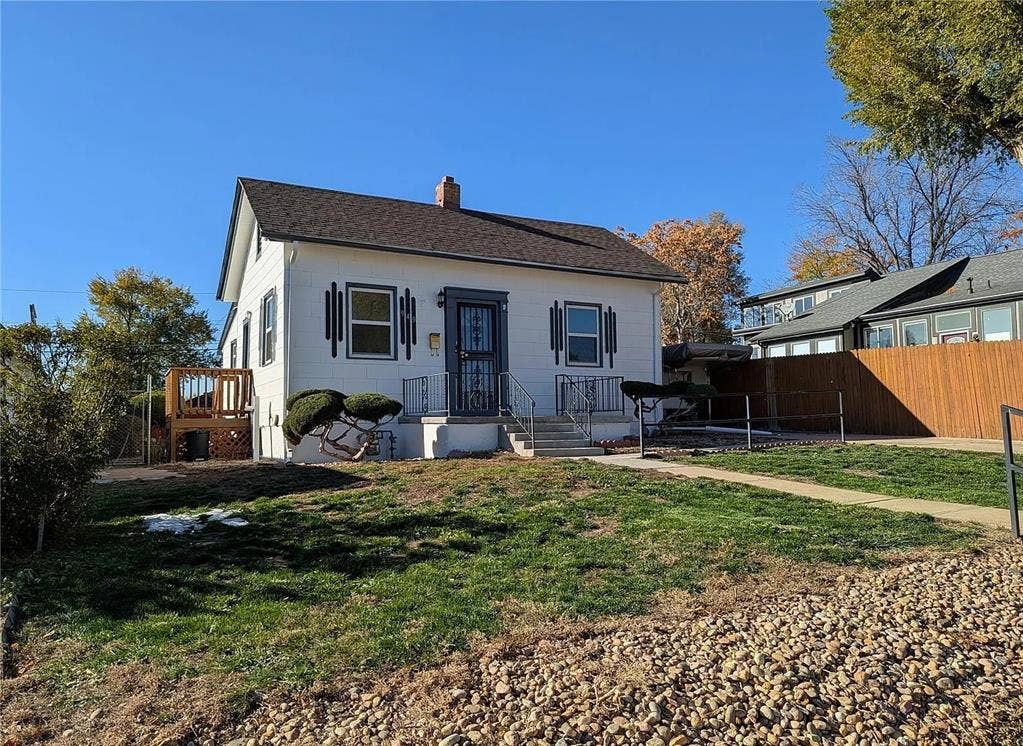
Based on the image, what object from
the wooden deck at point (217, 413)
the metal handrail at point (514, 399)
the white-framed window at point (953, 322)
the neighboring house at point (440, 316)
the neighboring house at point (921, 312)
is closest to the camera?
the neighboring house at point (440, 316)

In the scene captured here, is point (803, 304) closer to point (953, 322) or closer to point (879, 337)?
point (879, 337)

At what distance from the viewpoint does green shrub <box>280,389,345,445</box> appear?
397 inches

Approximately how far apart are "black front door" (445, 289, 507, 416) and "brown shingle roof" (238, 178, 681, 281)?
0.96 metres

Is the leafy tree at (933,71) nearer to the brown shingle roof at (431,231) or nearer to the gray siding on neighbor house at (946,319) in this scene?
the brown shingle roof at (431,231)

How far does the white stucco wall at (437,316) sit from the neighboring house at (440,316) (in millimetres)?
27

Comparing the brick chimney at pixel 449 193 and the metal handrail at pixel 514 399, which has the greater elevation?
the brick chimney at pixel 449 193

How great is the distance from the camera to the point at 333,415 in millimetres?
10391

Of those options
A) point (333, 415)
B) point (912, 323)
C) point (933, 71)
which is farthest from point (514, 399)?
point (912, 323)

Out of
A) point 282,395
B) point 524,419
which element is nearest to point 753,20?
point 524,419

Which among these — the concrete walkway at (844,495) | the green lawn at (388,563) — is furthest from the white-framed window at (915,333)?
the green lawn at (388,563)

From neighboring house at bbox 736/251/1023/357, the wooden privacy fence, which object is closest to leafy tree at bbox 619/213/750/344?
neighboring house at bbox 736/251/1023/357

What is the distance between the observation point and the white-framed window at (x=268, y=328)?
1282cm

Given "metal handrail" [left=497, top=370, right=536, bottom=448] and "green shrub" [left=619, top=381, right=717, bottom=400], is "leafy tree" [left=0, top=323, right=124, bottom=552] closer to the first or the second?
"metal handrail" [left=497, top=370, right=536, bottom=448]

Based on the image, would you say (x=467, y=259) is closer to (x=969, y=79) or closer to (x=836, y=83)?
(x=836, y=83)
